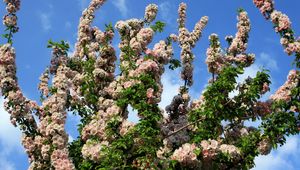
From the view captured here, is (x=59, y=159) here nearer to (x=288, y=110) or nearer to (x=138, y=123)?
(x=138, y=123)

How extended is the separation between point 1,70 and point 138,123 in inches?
168

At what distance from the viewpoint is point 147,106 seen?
1333cm

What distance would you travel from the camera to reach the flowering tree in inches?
517

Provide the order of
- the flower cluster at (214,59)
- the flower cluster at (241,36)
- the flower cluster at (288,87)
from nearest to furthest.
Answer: the flower cluster at (288,87), the flower cluster at (214,59), the flower cluster at (241,36)

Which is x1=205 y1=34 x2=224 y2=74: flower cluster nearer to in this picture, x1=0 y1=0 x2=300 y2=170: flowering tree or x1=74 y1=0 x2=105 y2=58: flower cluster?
x1=0 y1=0 x2=300 y2=170: flowering tree

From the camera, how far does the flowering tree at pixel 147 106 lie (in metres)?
13.1

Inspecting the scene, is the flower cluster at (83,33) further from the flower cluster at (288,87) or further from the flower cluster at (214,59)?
the flower cluster at (288,87)

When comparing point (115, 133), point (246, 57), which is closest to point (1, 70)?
point (115, 133)

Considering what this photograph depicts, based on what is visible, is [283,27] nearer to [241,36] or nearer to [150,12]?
[241,36]

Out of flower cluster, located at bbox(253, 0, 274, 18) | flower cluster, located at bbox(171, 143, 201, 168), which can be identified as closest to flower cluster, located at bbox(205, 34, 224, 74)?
flower cluster, located at bbox(253, 0, 274, 18)

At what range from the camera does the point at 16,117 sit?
1455 cm

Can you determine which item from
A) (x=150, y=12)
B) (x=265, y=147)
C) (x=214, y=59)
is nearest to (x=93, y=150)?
(x=265, y=147)

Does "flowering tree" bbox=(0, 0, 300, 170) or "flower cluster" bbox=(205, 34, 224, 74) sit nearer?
"flowering tree" bbox=(0, 0, 300, 170)

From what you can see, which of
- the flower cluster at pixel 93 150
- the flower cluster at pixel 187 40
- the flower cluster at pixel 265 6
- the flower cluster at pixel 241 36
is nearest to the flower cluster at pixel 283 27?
the flower cluster at pixel 265 6
